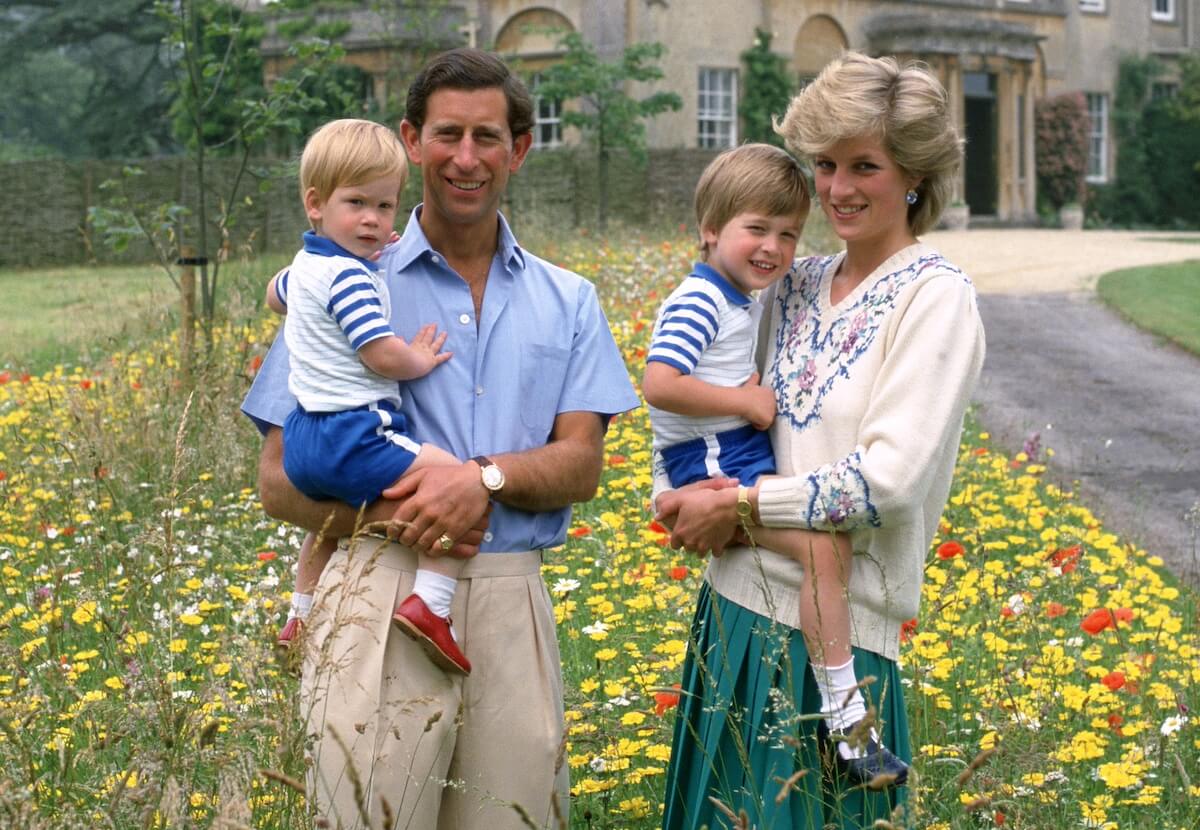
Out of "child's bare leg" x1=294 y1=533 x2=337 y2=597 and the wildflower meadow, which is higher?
"child's bare leg" x1=294 y1=533 x2=337 y2=597

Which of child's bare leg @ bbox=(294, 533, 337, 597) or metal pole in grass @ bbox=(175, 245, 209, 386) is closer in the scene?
child's bare leg @ bbox=(294, 533, 337, 597)

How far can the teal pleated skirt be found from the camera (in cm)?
299

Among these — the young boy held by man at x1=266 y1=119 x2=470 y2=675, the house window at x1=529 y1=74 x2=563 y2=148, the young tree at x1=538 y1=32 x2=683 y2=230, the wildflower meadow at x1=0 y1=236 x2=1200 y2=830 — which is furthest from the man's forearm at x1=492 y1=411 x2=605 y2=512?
the house window at x1=529 y1=74 x2=563 y2=148

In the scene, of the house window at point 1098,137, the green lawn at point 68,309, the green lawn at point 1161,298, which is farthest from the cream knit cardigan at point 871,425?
the house window at point 1098,137

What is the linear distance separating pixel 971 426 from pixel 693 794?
693cm

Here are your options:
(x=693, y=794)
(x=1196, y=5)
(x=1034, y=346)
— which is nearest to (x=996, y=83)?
(x=1196, y=5)

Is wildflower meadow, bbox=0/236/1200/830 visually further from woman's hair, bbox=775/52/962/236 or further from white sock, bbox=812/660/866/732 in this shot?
woman's hair, bbox=775/52/962/236

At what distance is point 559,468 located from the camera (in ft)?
10.2

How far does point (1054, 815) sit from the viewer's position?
12.1ft

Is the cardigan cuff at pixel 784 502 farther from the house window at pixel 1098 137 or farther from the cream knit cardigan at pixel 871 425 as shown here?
the house window at pixel 1098 137

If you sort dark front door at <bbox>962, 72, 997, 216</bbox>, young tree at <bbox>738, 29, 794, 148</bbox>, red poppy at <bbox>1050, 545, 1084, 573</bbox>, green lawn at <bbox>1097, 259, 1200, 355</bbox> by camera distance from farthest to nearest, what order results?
1. dark front door at <bbox>962, 72, 997, 216</bbox>
2. young tree at <bbox>738, 29, 794, 148</bbox>
3. green lawn at <bbox>1097, 259, 1200, 355</bbox>
4. red poppy at <bbox>1050, 545, 1084, 573</bbox>

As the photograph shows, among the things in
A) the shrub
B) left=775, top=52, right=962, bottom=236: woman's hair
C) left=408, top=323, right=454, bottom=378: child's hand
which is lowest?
left=408, top=323, right=454, bottom=378: child's hand

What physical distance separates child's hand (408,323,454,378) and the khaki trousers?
1.24 ft

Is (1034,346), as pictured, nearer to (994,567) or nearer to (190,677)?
(994,567)
